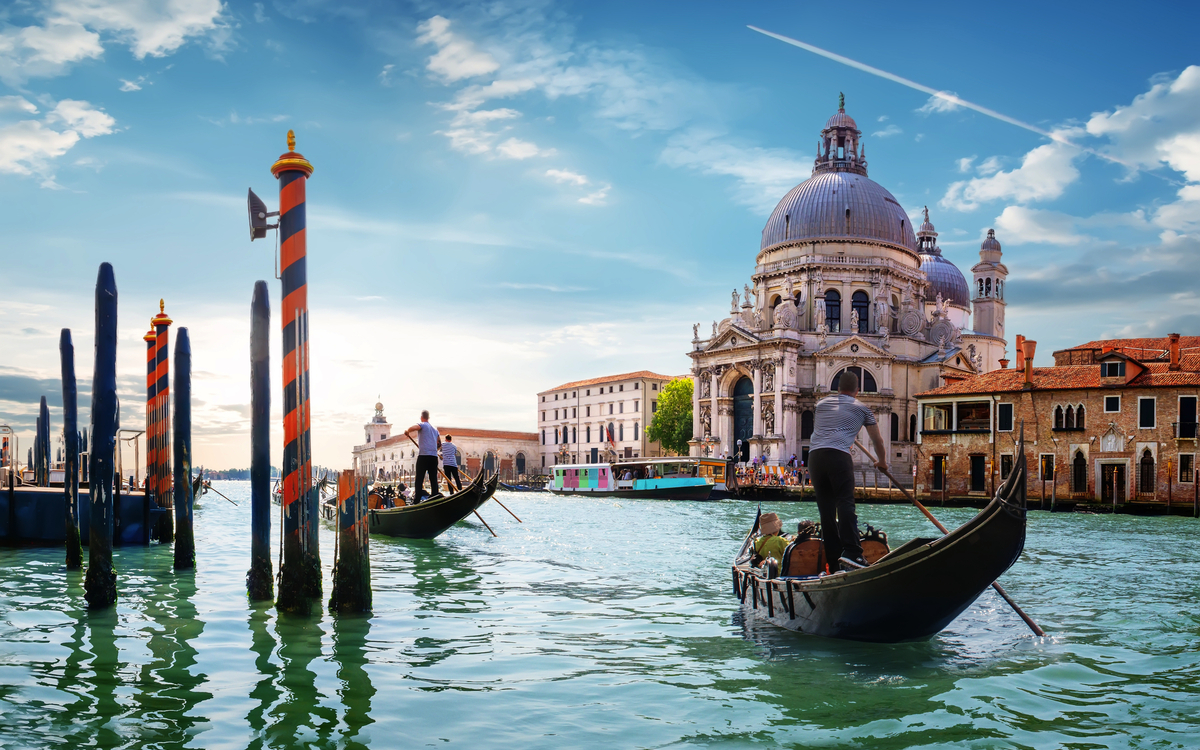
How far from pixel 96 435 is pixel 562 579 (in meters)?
4.82

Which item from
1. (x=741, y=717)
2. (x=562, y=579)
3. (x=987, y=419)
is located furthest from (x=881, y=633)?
(x=987, y=419)

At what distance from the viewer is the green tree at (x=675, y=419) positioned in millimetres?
53781

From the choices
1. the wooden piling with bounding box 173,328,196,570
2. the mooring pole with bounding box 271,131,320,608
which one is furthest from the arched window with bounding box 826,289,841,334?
the mooring pole with bounding box 271,131,320,608

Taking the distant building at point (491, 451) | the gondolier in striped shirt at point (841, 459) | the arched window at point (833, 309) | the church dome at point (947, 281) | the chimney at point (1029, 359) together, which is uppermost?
the church dome at point (947, 281)

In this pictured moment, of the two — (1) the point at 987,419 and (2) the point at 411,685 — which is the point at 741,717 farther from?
(1) the point at 987,419

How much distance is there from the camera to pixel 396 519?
49.8ft

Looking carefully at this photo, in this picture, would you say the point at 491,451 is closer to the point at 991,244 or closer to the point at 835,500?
the point at 991,244

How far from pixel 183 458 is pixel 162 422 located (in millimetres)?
2596

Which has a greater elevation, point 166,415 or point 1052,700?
point 166,415

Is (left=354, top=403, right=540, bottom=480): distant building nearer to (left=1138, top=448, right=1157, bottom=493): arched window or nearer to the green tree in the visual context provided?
the green tree

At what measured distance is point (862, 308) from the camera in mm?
46156

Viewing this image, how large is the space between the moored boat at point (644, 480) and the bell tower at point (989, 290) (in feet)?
93.8

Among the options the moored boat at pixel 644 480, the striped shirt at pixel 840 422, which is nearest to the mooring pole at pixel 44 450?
the striped shirt at pixel 840 422

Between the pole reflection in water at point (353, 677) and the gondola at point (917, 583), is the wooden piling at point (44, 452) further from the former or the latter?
the gondola at point (917, 583)
